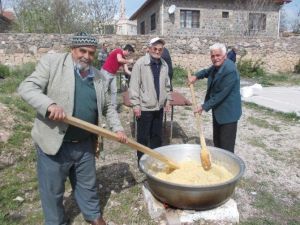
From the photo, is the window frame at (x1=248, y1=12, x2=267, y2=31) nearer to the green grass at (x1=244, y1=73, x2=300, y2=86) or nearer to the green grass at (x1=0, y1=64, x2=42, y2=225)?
the green grass at (x1=244, y1=73, x2=300, y2=86)

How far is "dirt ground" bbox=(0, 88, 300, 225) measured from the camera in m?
3.54

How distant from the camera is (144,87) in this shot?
13.6ft

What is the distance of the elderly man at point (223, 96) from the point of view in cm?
371

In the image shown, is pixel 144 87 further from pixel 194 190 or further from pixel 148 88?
pixel 194 190

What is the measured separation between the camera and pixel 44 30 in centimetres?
2072

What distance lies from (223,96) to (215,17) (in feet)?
59.2

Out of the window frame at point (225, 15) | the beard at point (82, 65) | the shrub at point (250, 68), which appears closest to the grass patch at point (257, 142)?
the beard at point (82, 65)

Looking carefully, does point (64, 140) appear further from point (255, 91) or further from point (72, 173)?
point (255, 91)

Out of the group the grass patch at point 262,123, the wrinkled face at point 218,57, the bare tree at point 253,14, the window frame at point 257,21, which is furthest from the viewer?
the window frame at point 257,21

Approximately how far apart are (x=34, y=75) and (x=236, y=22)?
20168 mm

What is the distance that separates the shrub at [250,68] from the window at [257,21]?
6.18 m

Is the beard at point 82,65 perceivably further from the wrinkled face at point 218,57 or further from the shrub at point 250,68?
the shrub at point 250,68

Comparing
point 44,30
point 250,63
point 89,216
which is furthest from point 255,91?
point 44,30

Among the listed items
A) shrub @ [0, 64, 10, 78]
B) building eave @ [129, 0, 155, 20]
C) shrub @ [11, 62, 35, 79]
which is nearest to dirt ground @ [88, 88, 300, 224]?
shrub @ [11, 62, 35, 79]
